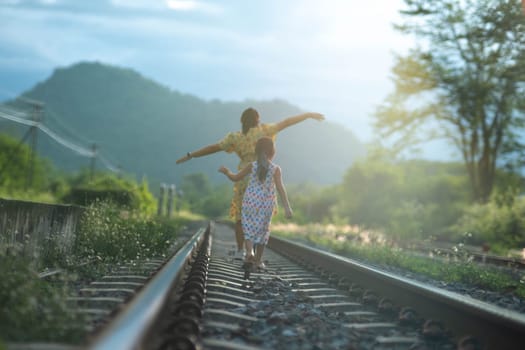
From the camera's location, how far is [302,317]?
13.7 ft

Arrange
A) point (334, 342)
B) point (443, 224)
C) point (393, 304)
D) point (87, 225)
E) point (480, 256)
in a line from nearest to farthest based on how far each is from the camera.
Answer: point (334, 342), point (393, 304), point (87, 225), point (480, 256), point (443, 224)

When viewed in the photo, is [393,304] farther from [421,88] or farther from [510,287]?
[421,88]

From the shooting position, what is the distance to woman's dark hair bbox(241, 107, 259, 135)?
7.59 meters

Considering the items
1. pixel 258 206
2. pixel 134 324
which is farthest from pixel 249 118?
pixel 134 324

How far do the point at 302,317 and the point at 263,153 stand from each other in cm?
279

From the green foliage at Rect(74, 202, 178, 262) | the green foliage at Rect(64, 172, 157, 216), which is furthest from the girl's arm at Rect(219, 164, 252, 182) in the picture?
the green foliage at Rect(64, 172, 157, 216)

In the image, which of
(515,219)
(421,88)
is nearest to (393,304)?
(515,219)

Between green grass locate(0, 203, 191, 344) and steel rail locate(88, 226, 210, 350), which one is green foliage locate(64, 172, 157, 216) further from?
steel rail locate(88, 226, 210, 350)

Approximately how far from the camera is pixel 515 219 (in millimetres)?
17203

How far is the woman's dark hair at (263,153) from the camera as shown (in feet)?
21.8

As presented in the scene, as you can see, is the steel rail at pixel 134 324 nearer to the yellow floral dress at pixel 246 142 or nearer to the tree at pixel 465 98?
the yellow floral dress at pixel 246 142

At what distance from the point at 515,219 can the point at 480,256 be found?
5557 millimetres

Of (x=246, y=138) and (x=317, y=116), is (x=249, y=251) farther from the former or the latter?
(x=317, y=116)


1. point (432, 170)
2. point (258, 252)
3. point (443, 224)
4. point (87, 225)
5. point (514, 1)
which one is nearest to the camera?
point (258, 252)
